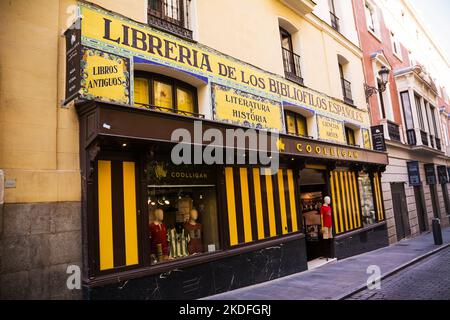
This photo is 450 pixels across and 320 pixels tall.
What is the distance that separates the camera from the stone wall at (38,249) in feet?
15.6

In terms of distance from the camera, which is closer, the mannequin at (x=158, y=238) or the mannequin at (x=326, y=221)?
the mannequin at (x=158, y=238)

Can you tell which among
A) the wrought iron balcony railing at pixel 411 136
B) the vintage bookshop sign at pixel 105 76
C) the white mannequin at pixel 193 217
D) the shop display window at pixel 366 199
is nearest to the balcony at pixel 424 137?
the wrought iron balcony railing at pixel 411 136

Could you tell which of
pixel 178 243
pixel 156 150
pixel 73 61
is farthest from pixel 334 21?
pixel 73 61

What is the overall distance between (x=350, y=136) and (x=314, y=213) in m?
4.68

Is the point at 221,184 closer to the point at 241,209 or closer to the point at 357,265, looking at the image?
the point at 241,209

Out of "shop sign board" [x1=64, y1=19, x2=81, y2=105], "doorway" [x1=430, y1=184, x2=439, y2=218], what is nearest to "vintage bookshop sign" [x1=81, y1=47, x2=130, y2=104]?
"shop sign board" [x1=64, y1=19, x2=81, y2=105]

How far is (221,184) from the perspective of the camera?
7.87m

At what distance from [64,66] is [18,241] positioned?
2947 millimetres

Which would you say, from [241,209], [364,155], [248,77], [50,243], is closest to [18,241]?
[50,243]

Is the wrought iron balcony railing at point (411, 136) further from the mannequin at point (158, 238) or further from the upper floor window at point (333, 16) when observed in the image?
the mannequin at point (158, 238)

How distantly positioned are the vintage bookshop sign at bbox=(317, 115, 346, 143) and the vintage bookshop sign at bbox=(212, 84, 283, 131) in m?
2.50

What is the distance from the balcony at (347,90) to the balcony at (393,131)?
3.44 metres

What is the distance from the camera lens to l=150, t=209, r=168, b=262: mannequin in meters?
6.62

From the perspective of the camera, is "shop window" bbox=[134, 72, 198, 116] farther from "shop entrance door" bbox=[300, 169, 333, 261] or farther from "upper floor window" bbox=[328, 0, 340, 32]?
"upper floor window" bbox=[328, 0, 340, 32]
